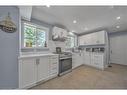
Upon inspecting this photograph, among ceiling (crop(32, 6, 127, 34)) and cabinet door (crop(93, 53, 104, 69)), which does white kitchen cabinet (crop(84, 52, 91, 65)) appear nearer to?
cabinet door (crop(93, 53, 104, 69))

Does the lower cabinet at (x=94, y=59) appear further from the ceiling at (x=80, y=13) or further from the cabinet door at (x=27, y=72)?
the cabinet door at (x=27, y=72)

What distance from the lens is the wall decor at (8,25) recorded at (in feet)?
4.69

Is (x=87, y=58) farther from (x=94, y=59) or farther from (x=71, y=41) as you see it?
(x=71, y=41)

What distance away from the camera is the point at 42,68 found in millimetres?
2299

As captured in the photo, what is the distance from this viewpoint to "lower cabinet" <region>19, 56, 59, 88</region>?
1823mm

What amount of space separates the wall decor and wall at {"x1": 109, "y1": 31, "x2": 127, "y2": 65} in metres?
5.16

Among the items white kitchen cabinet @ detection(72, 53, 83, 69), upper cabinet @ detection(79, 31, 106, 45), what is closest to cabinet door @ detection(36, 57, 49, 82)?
white kitchen cabinet @ detection(72, 53, 83, 69)

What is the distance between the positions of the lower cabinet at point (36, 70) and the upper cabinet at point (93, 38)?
2.49 metres

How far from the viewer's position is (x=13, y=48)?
1.60 m

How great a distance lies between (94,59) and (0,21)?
385cm

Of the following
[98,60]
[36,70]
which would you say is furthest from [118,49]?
[36,70]
